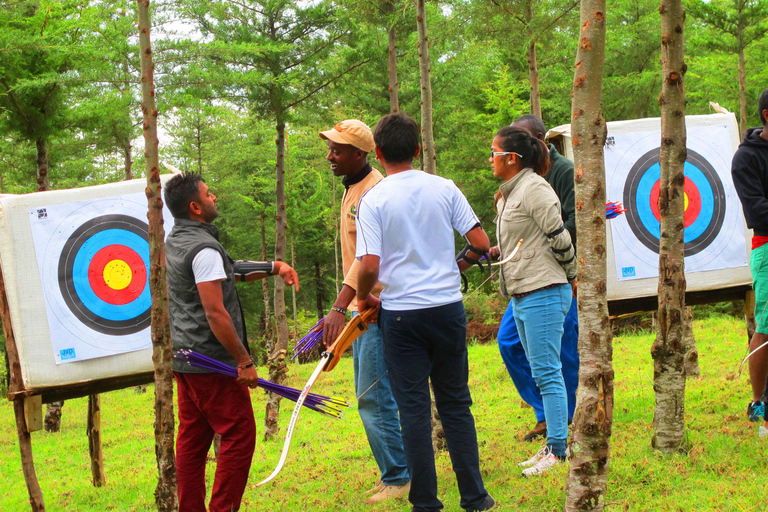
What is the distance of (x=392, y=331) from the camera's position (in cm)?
332

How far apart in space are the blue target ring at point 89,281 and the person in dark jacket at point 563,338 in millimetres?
2988

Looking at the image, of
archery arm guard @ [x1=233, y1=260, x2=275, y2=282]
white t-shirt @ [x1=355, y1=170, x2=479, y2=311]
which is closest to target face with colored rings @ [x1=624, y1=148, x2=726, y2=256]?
white t-shirt @ [x1=355, y1=170, x2=479, y2=311]

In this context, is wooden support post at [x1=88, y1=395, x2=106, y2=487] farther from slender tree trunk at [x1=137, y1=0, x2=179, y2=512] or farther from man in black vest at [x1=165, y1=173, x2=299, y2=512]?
man in black vest at [x1=165, y1=173, x2=299, y2=512]

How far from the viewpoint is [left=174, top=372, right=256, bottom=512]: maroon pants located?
11.9 ft

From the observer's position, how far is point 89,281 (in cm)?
569

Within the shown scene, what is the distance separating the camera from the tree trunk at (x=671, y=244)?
389 centimetres

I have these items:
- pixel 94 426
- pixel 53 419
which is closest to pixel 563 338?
pixel 94 426

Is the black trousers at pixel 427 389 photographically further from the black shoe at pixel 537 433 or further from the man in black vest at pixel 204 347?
the black shoe at pixel 537 433

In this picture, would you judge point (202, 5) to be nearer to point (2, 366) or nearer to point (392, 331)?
point (392, 331)

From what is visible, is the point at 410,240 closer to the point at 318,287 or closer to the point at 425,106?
the point at 425,106

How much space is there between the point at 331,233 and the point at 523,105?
1144cm

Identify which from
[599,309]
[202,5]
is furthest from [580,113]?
[202,5]

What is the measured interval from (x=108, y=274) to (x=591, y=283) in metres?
4.28

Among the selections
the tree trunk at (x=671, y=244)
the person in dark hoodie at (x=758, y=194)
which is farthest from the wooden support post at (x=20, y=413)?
the person in dark hoodie at (x=758, y=194)
